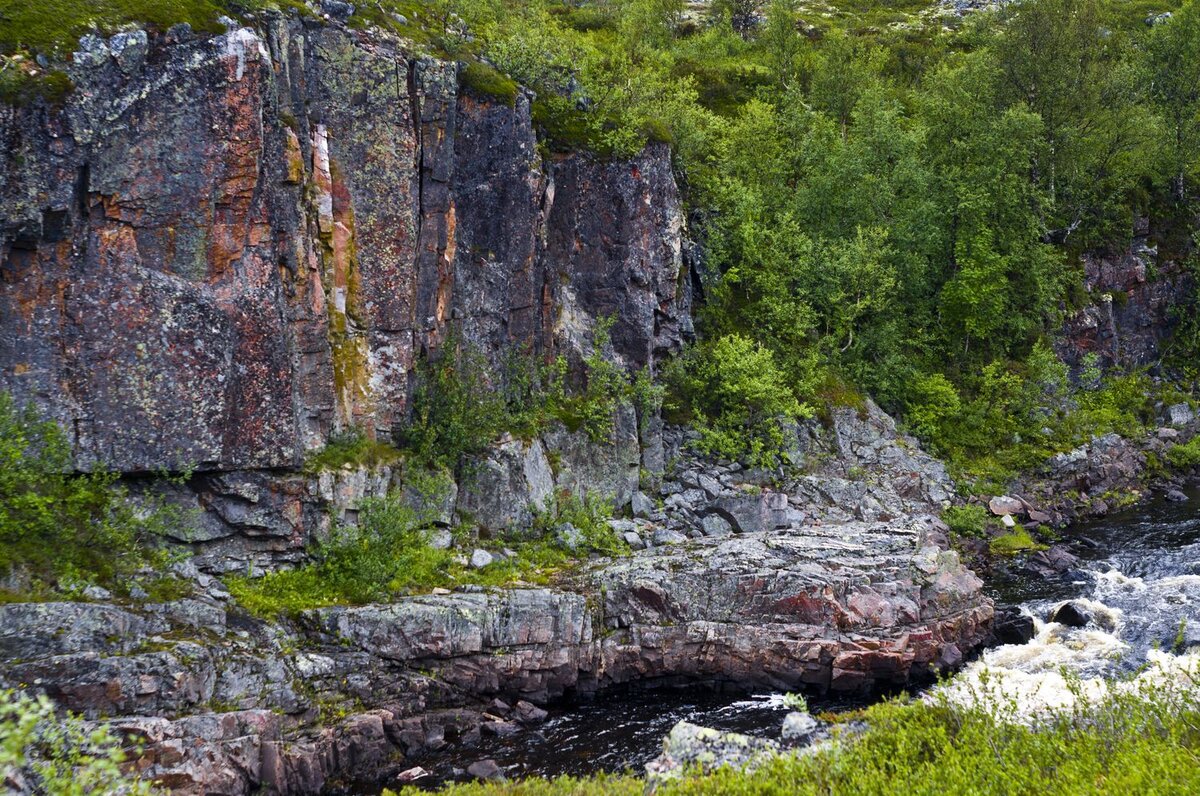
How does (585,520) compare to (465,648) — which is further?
(585,520)

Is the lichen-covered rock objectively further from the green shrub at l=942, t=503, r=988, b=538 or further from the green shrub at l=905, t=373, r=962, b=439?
the green shrub at l=905, t=373, r=962, b=439

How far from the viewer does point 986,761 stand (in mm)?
12070

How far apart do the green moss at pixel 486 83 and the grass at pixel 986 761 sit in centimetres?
2014

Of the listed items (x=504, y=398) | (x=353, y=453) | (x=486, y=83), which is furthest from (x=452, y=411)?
(x=486, y=83)

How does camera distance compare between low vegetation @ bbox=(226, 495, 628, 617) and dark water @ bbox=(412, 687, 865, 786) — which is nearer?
dark water @ bbox=(412, 687, 865, 786)

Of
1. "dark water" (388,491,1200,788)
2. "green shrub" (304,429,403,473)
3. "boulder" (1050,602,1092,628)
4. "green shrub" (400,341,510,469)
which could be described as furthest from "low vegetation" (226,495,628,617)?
"boulder" (1050,602,1092,628)

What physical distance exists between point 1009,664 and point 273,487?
1931 cm

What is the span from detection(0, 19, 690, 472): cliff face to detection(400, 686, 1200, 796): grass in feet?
38.0

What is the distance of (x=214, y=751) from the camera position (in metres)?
16.0

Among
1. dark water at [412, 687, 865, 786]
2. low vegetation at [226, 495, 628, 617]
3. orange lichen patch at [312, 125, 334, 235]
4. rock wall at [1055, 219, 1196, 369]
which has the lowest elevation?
dark water at [412, 687, 865, 786]

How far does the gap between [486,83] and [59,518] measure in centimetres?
1698

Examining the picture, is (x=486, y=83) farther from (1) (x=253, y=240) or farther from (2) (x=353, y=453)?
(2) (x=353, y=453)

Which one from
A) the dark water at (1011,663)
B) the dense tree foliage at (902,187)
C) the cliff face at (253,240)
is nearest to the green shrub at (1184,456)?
the dense tree foliage at (902,187)

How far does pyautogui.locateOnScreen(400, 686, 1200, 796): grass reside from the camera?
11.0 meters
